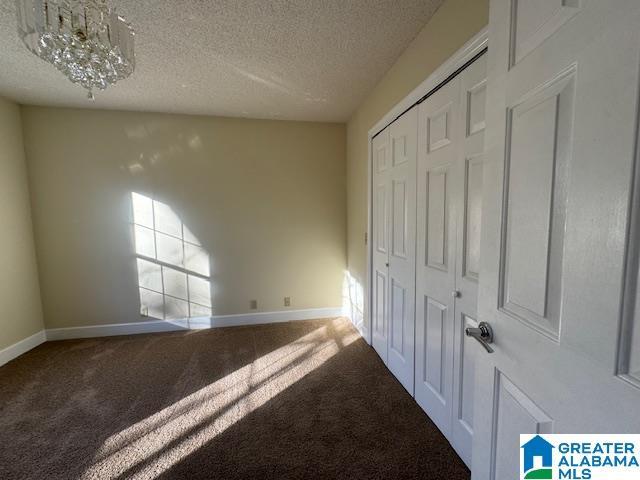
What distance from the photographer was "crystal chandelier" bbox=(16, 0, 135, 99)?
1234 millimetres

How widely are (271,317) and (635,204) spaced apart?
3509 millimetres

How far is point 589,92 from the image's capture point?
569 millimetres

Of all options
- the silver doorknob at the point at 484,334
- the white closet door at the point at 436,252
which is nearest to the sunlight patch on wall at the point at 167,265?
the white closet door at the point at 436,252

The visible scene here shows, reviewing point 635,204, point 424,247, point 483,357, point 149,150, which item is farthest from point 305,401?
point 149,150

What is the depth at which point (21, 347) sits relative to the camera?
114 inches

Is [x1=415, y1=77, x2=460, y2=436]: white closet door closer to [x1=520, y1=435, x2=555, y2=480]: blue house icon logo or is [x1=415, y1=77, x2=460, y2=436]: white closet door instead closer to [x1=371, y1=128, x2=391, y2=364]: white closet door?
[x1=371, y1=128, x2=391, y2=364]: white closet door

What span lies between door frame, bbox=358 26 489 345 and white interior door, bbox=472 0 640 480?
0.54 m

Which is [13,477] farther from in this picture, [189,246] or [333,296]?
[333,296]

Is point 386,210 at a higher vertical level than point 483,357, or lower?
higher

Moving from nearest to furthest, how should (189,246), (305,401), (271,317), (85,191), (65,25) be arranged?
(65,25)
(305,401)
(85,191)
(189,246)
(271,317)

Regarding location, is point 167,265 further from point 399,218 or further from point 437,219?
point 437,219

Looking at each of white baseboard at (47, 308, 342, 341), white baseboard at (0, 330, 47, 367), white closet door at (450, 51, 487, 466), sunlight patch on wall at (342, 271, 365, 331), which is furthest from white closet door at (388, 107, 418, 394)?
white baseboard at (0, 330, 47, 367)

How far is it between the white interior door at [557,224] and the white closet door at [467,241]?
0.53m

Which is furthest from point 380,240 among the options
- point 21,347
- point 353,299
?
point 21,347
